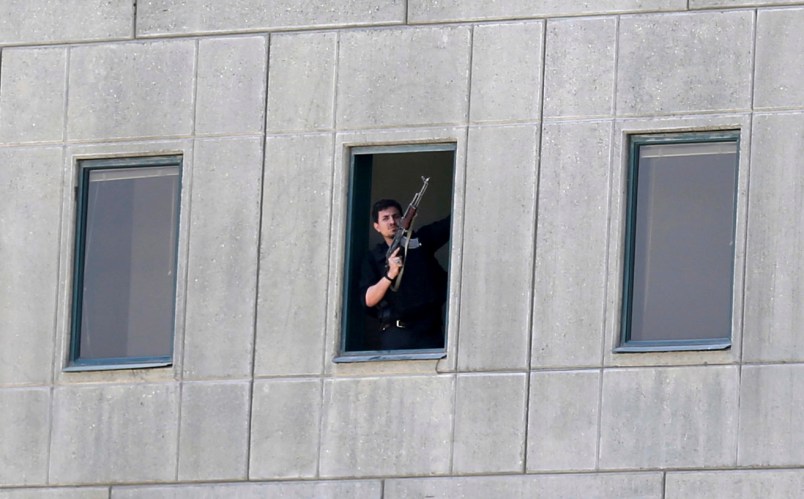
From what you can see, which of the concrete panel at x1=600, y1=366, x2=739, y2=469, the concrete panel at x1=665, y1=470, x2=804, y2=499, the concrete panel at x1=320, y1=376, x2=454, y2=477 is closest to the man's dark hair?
the concrete panel at x1=320, y1=376, x2=454, y2=477

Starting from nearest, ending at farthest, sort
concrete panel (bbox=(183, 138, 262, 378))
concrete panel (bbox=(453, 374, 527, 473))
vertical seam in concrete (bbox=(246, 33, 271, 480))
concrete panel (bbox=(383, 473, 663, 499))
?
concrete panel (bbox=(383, 473, 663, 499)), concrete panel (bbox=(453, 374, 527, 473)), vertical seam in concrete (bbox=(246, 33, 271, 480)), concrete panel (bbox=(183, 138, 262, 378))

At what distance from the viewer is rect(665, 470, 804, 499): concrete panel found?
24922 mm

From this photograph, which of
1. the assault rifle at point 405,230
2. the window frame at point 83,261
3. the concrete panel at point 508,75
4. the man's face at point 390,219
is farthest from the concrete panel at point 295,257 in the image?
the concrete panel at point 508,75

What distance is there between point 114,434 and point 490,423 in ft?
11.0

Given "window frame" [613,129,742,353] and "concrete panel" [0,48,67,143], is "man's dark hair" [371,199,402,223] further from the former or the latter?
"concrete panel" [0,48,67,143]

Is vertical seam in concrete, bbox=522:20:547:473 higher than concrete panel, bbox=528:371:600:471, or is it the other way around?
vertical seam in concrete, bbox=522:20:547:473

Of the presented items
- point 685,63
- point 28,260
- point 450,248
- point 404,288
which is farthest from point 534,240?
point 28,260

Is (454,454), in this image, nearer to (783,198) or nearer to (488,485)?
(488,485)

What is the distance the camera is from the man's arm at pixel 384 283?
26.6m

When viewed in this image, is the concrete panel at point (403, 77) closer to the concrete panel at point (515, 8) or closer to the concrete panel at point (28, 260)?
the concrete panel at point (515, 8)

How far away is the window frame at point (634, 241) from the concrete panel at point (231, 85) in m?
3.27

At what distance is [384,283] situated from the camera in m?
26.7

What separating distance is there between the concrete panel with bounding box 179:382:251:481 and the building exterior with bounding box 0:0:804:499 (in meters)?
0.02

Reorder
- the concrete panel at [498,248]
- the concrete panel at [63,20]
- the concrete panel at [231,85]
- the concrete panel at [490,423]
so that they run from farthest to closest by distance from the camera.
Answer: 1. the concrete panel at [63,20]
2. the concrete panel at [231,85]
3. the concrete panel at [498,248]
4. the concrete panel at [490,423]
